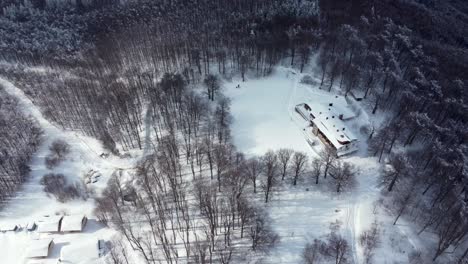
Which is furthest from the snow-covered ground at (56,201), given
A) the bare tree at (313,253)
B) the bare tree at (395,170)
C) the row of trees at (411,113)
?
the row of trees at (411,113)

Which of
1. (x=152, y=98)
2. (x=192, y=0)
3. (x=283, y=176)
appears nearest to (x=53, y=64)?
(x=152, y=98)

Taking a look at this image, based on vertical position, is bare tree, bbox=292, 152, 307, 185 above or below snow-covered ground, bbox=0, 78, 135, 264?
above

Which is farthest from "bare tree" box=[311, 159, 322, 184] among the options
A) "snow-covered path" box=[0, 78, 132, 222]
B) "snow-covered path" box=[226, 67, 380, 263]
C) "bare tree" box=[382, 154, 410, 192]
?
"snow-covered path" box=[0, 78, 132, 222]

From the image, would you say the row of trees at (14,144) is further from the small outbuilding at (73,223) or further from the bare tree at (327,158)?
the bare tree at (327,158)

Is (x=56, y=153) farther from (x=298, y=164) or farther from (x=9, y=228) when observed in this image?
(x=298, y=164)

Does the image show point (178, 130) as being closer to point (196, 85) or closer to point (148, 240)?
point (196, 85)

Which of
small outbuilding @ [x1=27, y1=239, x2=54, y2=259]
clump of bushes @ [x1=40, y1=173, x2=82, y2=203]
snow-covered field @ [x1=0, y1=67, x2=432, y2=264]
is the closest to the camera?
small outbuilding @ [x1=27, y1=239, x2=54, y2=259]

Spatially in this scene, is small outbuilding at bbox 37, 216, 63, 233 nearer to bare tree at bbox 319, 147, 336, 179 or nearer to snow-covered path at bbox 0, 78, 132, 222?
snow-covered path at bbox 0, 78, 132, 222
